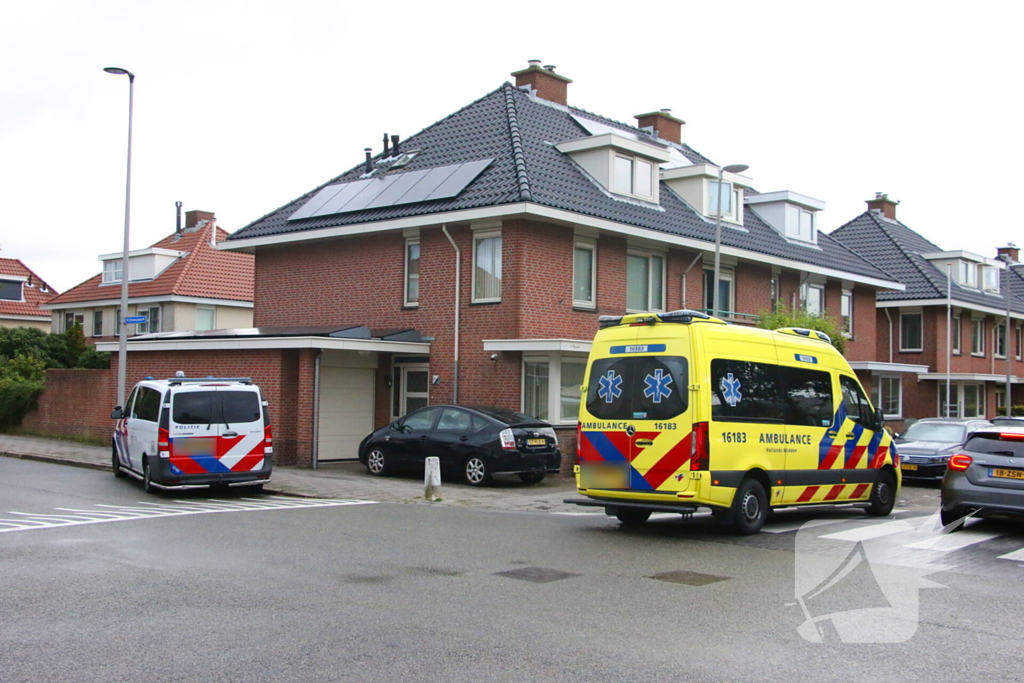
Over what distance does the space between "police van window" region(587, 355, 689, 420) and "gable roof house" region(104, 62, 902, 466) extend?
752cm

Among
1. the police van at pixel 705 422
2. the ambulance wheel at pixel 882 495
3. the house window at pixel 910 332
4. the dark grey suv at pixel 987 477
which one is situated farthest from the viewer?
the house window at pixel 910 332

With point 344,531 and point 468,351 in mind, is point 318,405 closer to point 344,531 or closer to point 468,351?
point 468,351

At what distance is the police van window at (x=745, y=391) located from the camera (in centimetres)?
1230

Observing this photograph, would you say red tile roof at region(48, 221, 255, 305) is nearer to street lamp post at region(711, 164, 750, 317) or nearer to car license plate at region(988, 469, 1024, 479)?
street lamp post at region(711, 164, 750, 317)

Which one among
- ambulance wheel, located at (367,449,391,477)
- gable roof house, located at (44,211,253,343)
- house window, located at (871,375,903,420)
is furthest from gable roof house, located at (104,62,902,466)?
gable roof house, located at (44,211,253,343)

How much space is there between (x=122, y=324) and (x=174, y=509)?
9336 millimetres

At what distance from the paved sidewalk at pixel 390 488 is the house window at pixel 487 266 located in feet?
14.0

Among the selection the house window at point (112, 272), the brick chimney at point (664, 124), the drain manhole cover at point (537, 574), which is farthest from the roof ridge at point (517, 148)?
the house window at point (112, 272)

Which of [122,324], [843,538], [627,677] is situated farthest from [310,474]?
[627,677]

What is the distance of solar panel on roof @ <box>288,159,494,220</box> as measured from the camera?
23.3m

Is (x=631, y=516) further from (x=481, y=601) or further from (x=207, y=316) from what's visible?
(x=207, y=316)

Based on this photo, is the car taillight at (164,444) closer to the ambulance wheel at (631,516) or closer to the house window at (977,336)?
the ambulance wheel at (631,516)

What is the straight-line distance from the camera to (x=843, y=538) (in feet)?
40.3

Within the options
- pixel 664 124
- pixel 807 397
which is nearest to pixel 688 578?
pixel 807 397
